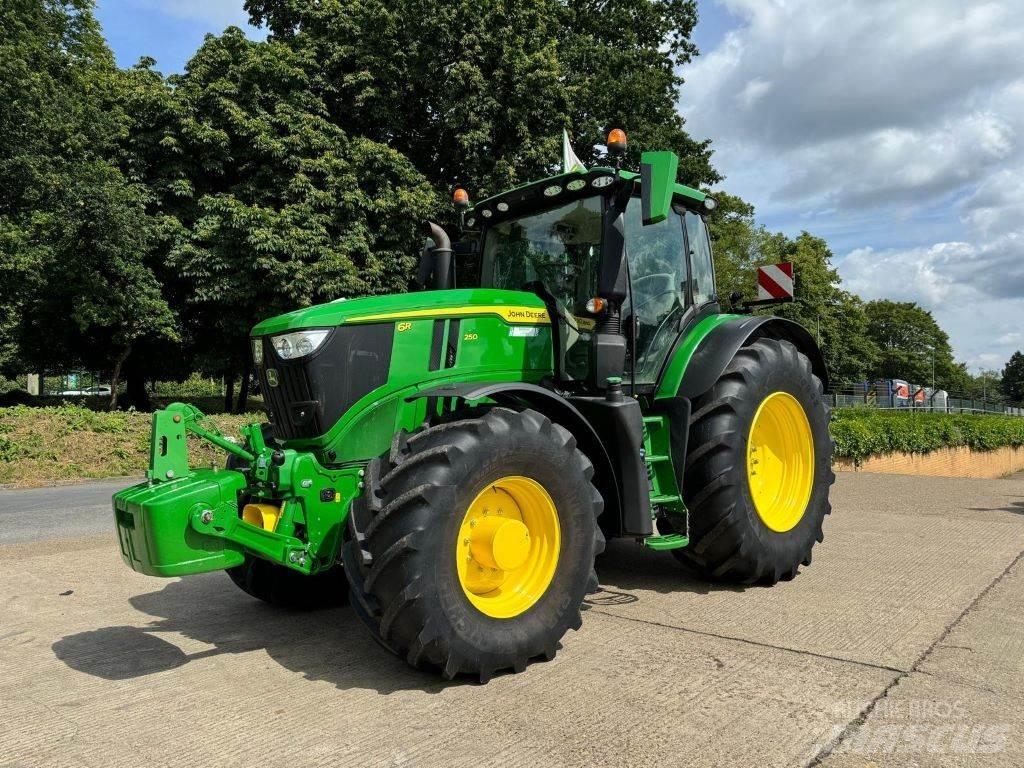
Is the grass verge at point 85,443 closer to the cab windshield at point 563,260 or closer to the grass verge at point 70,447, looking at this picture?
the grass verge at point 70,447

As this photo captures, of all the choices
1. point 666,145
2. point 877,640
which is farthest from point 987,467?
point 877,640

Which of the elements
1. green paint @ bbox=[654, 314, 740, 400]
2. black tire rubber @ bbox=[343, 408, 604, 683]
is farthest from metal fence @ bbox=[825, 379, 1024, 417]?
black tire rubber @ bbox=[343, 408, 604, 683]

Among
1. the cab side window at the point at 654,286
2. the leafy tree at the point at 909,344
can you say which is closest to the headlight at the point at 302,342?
the cab side window at the point at 654,286

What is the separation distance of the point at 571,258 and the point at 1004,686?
120 inches

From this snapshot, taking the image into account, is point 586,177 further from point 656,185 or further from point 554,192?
point 656,185

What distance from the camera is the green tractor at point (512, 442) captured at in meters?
3.33

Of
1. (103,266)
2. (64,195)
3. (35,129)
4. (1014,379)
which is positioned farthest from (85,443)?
(1014,379)

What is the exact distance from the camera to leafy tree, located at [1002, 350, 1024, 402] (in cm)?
10681

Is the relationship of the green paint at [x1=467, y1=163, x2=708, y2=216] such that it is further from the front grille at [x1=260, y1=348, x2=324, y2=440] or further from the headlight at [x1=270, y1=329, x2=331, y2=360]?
the front grille at [x1=260, y1=348, x2=324, y2=440]

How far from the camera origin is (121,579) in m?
5.70

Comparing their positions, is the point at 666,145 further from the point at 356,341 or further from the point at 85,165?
the point at 356,341

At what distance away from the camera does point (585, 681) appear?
3393 mm

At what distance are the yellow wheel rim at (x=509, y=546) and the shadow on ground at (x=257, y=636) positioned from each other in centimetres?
44

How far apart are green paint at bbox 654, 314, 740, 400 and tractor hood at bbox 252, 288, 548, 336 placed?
91cm
